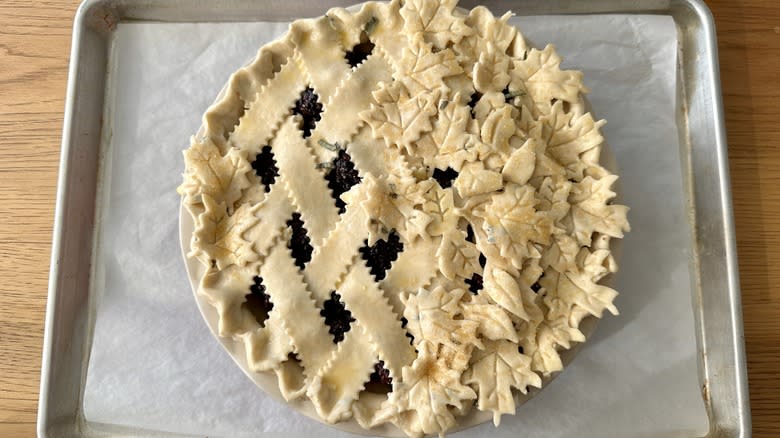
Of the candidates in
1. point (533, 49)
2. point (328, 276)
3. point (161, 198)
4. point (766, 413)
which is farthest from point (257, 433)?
point (766, 413)

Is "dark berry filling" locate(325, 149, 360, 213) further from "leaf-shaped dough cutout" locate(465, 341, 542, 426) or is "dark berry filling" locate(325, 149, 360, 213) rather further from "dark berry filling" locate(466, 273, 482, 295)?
"leaf-shaped dough cutout" locate(465, 341, 542, 426)

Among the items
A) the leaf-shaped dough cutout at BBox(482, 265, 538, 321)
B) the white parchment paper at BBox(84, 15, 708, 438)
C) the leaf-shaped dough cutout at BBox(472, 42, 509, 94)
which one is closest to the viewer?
the leaf-shaped dough cutout at BBox(482, 265, 538, 321)

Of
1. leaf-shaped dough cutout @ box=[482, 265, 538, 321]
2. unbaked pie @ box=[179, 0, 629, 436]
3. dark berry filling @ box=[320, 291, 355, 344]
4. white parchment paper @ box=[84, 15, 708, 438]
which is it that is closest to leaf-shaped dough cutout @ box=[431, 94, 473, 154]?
unbaked pie @ box=[179, 0, 629, 436]

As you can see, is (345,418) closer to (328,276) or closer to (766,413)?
(328,276)

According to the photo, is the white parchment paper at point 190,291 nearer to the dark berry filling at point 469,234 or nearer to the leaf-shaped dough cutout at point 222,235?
the leaf-shaped dough cutout at point 222,235

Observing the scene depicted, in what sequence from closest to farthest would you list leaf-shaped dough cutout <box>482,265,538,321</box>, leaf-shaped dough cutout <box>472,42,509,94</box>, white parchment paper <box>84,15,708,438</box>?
1. leaf-shaped dough cutout <box>482,265,538,321</box>
2. leaf-shaped dough cutout <box>472,42,509,94</box>
3. white parchment paper <box>84,15,708,438</box>

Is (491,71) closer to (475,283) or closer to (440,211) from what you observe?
(440,211)
